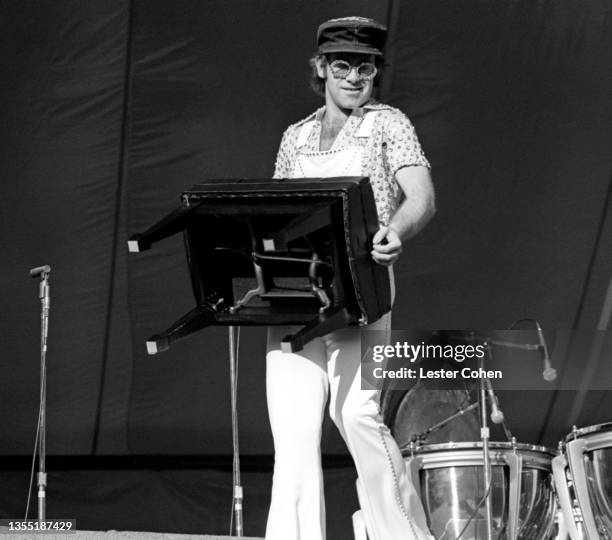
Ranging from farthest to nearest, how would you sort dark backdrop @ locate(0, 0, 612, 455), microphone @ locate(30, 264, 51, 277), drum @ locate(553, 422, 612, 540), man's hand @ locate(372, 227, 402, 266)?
dark backdrop @ locate(0, 0, 612, 455) < microphone @ locate(30, 264, 51, 277) < drum @ locate(553, 422, 612, 540) < man's hand @ locate(372, 227, 402, 266)

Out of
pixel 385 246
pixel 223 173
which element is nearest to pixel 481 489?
pixel 385 246

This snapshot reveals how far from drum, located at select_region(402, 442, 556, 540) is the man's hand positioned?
1.50 meters

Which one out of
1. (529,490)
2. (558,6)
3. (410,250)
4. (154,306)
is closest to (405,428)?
(529,490)

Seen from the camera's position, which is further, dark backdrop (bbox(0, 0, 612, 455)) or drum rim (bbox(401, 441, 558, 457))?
dark backdrop (bbox(0, 0, 612, 455))

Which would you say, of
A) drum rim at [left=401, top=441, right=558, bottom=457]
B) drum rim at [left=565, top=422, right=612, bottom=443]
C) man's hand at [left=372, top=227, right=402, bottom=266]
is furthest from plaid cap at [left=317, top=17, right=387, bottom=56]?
drum rim at [left=401, top=441, right=558, bottom=457]

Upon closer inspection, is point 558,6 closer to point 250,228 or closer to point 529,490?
point 529,490

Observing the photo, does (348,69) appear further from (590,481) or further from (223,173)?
(223,173)

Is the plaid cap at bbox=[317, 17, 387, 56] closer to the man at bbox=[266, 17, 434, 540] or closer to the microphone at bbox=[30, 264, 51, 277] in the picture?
the man at bbox=[266, 17, 434, 540]

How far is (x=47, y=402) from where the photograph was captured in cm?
694

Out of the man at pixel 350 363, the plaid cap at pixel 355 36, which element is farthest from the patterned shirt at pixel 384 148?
the plaid cap at pixel 355 36

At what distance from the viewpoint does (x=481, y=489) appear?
199 inches

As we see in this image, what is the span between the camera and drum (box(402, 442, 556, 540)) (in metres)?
4.95

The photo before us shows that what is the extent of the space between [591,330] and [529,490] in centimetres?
210

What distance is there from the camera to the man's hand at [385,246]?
367cm
